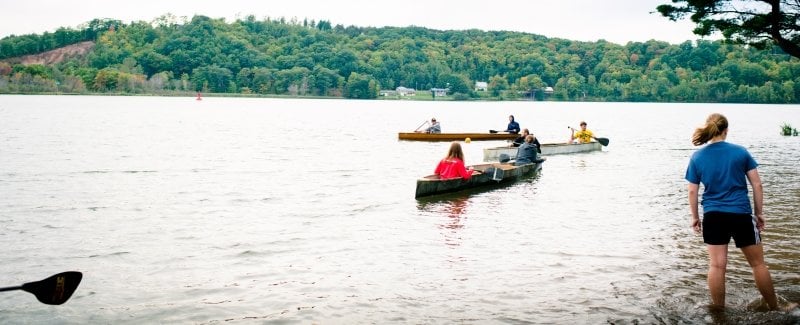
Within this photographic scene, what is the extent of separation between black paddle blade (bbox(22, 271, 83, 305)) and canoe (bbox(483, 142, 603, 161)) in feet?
75.3

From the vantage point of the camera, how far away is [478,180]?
1927 centimetres

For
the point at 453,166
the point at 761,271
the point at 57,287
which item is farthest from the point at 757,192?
the point at 453,166

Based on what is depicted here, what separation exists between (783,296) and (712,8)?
21769 millimetres

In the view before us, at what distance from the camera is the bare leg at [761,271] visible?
6.93 metres

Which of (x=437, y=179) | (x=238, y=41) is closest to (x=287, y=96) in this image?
(x=238, y=41)

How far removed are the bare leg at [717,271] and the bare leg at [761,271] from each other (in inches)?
8.2

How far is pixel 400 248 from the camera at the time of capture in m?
11.8

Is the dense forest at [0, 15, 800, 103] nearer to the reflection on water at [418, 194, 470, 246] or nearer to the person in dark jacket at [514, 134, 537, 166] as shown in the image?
the person in dark jacket at [514, 134, 537, 166]

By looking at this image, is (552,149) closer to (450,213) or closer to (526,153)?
(526,153)

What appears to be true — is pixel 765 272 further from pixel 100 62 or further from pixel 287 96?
pixel 100 62

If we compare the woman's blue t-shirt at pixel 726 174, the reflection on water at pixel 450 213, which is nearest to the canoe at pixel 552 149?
the reflection on water at pixel 450 213

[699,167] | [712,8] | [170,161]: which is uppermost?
[712,8]

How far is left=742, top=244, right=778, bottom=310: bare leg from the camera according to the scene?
693 centimetres

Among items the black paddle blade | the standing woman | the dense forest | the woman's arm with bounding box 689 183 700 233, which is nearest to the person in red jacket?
the woman's arm with bounding box 689 183 700 233
